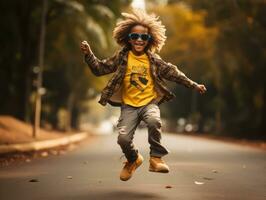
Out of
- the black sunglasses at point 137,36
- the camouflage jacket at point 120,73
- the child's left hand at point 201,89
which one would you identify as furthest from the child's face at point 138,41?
the child's left hand at point 201,89

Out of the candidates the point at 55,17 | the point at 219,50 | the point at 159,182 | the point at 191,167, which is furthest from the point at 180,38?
the point at 159,182

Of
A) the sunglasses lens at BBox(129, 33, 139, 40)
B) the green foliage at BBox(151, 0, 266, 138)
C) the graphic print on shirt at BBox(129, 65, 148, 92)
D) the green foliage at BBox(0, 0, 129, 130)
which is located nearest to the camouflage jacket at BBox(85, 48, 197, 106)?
the graphic print on shirt at BBox(129, 65, 148, 92)

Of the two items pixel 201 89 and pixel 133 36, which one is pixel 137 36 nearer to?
pixel 133 36

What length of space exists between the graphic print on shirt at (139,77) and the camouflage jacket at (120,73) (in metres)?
0.11

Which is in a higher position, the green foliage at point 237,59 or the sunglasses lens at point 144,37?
the green foliage at point 237,59

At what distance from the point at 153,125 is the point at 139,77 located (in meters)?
0.65

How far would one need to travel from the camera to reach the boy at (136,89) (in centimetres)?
814

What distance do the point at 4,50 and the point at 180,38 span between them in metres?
24.7

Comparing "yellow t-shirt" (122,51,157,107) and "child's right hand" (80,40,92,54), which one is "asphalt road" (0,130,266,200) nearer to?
"yellow t-shirt" (122,51,157,107)

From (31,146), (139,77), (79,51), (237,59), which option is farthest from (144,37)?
(79,51)

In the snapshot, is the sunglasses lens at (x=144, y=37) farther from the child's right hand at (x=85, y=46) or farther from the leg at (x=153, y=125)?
the leg at (x=153, y=125)

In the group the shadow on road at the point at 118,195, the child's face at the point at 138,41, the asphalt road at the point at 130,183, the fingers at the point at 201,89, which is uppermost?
the child's face at the point at 138,41

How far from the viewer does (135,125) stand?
26.9 feet

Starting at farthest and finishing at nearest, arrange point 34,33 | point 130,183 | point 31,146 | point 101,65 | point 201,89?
1. point 34,33
2. point 31,146
3. point 130,183
4. point 101,65
5. point 201,89
